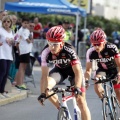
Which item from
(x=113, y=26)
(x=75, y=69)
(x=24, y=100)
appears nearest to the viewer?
(x=75, y=69)

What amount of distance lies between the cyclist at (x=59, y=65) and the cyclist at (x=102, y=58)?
695 millimetres

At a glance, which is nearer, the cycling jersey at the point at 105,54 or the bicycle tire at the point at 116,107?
the cycling jersey at the point at 105,54

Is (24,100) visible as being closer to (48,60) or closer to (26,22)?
(26,22)

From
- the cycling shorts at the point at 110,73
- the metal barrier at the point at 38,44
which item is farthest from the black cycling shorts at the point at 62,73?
the metal barrier at the point at 38,44

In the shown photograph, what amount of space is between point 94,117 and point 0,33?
311cm

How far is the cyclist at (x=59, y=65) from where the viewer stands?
8516 mm

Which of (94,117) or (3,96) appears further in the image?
(3,96)

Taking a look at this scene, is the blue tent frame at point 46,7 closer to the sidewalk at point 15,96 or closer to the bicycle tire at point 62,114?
the sidewalk at point 15,96

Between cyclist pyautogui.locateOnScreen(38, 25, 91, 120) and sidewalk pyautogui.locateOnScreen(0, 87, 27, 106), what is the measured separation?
13.9 ft

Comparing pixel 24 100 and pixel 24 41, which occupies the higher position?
pixel 24 41

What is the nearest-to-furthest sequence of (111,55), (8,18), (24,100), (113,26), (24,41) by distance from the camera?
(111,55)
(8,18)
(24,100)
(24,41)
(113,26)

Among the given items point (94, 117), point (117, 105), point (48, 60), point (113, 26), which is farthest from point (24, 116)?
point (113, 26)

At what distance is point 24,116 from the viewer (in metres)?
11.8

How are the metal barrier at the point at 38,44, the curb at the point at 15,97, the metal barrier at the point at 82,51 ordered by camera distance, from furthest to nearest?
the metal barrier at the point at 82,51
the metal barrier at the point at 38,44
the curb at the point at 15,97
